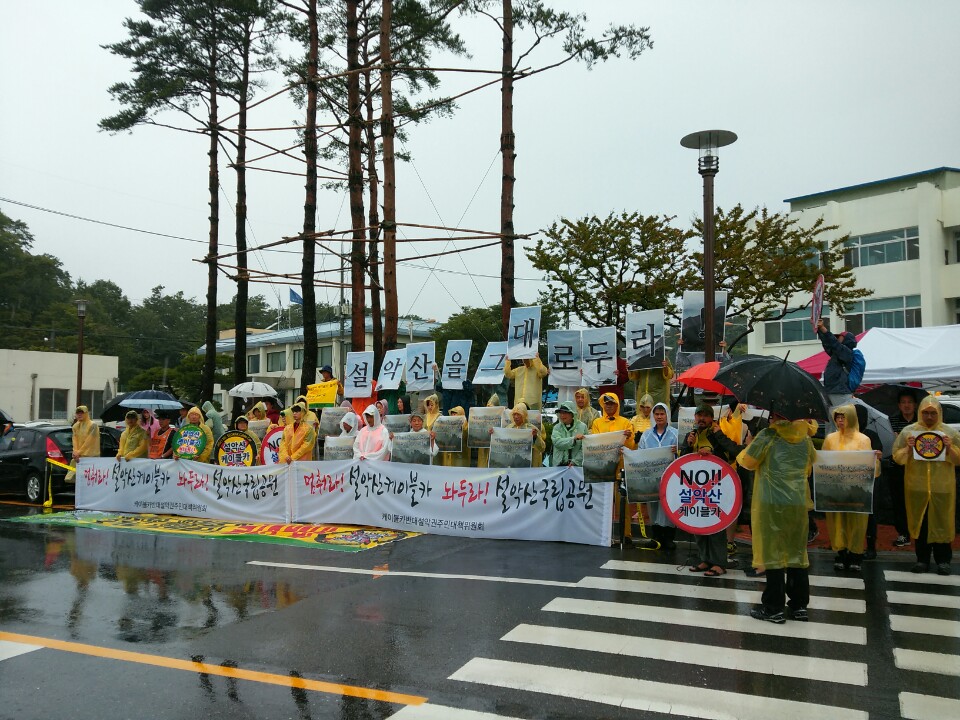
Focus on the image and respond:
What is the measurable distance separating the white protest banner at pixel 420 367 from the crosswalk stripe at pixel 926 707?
31.8 ft

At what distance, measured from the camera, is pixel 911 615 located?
6.84m

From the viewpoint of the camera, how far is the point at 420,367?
14.0 metres

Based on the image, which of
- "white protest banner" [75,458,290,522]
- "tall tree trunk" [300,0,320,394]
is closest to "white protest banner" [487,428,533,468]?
"white protest banner" [75,458,290,522]

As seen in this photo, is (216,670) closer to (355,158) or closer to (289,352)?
(355,158)

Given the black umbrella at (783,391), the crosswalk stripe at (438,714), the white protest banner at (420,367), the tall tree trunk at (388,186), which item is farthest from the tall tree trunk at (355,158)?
the crosswalk stripe at (438,714)

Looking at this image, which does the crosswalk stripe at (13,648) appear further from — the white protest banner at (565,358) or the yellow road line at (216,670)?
the white protest banner at (565,358)

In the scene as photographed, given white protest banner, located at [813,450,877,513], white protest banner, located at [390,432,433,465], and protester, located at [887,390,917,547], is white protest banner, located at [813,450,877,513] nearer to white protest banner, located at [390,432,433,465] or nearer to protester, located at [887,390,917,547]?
protester, located at [887,390,917,547]

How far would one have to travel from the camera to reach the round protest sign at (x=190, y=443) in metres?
13.7

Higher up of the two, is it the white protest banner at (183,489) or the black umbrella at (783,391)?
the black umbrella at (783,391)

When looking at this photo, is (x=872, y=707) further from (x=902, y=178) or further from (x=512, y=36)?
(x=902, y=178)

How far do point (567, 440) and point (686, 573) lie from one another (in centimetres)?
279

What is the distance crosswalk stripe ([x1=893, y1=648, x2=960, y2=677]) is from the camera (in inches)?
214

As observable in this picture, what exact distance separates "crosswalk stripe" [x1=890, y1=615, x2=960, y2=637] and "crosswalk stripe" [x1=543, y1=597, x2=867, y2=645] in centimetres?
38

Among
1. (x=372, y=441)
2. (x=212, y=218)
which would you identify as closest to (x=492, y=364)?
(x=372, y=441)
